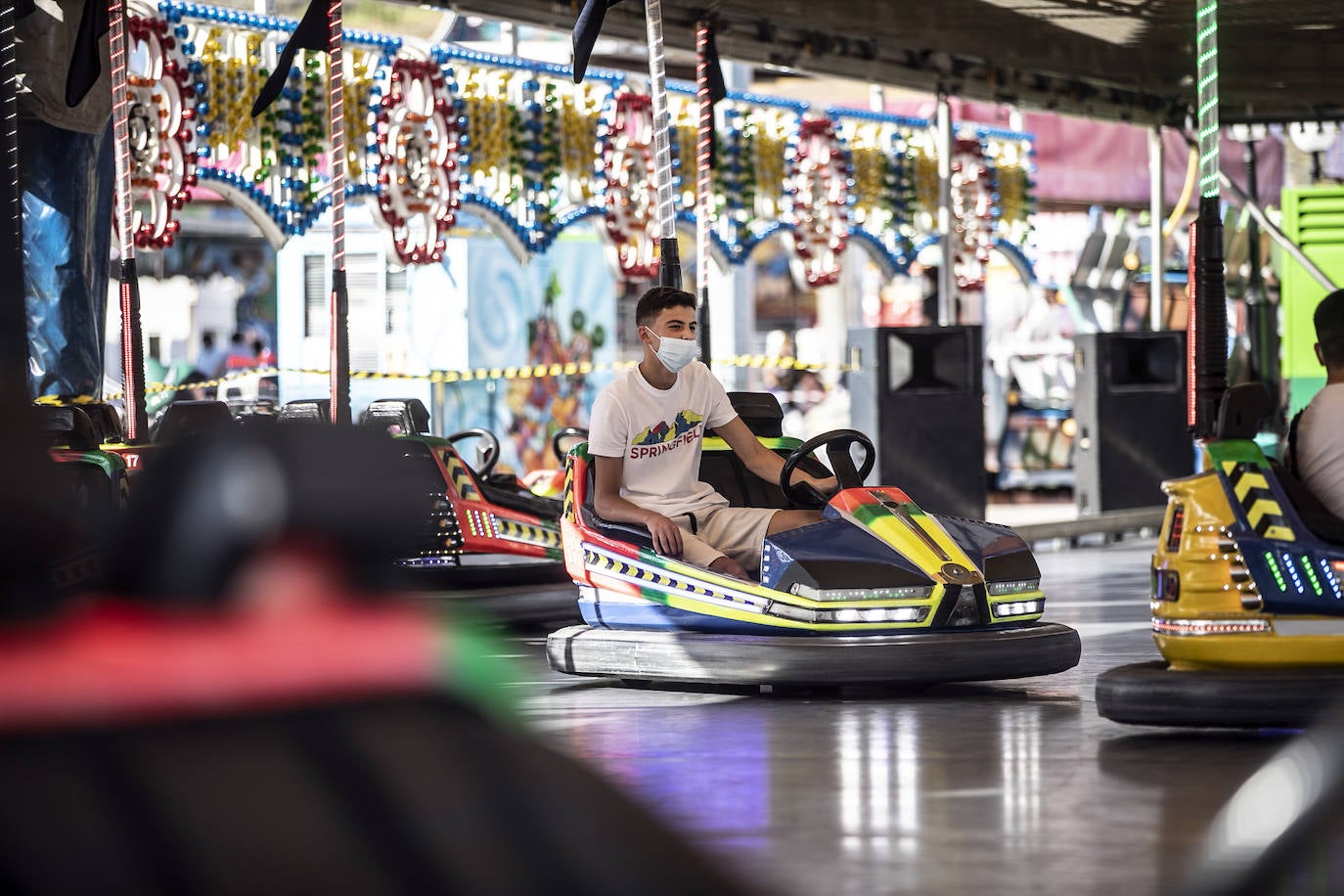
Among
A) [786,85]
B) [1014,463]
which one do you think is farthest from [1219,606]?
[786,85]

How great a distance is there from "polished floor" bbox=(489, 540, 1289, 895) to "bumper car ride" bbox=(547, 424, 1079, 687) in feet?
0.31

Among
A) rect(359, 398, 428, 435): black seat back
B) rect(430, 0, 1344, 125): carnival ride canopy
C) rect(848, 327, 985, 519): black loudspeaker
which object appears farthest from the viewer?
rect(848, 327, 985, 519): black loudspeaker

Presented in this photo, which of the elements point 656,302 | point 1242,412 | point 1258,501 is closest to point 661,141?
point 656,302

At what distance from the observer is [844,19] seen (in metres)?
8.46

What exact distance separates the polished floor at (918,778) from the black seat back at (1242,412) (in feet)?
1.92

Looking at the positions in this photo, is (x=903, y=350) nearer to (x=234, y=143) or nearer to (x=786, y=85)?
(x=234, y=143)

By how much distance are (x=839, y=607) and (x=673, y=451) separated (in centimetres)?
64

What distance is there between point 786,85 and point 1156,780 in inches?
751

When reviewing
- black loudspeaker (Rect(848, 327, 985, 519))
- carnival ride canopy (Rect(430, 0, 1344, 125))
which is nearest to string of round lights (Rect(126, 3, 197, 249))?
carnival ride canopy (Rect(430, 0, 1344, 125))

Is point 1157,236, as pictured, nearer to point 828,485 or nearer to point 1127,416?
point 1127,416

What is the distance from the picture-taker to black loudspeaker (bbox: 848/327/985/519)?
361 inches

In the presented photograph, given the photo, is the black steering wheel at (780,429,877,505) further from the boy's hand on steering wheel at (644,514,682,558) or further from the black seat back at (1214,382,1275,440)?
the black seat back at (1214,382,1275,440)

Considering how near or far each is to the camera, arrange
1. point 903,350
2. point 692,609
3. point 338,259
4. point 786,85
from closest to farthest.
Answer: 1. point 692,609
2. point 338,259
3. point 903,350
4. point 786,85

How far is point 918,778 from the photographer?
136 inches
